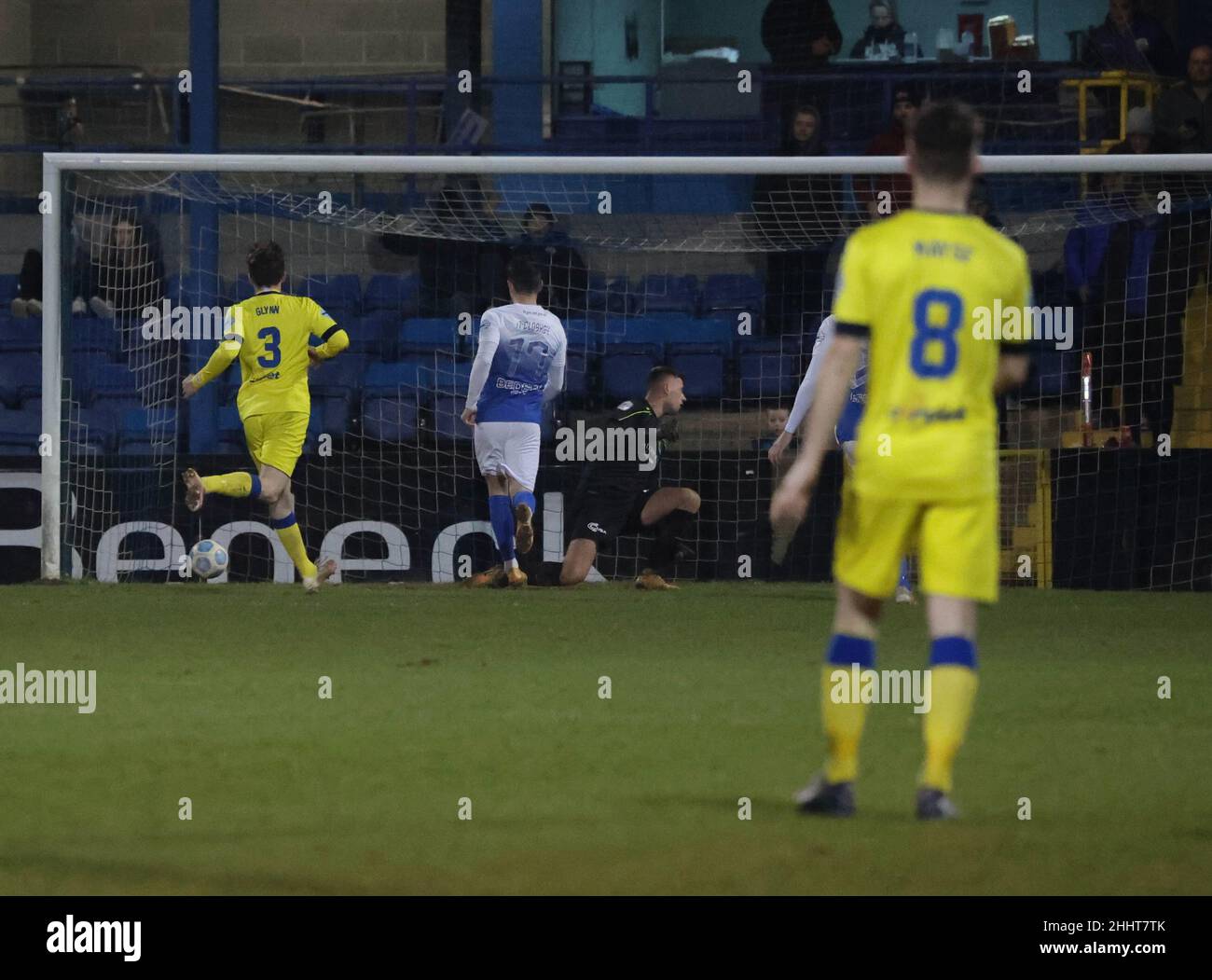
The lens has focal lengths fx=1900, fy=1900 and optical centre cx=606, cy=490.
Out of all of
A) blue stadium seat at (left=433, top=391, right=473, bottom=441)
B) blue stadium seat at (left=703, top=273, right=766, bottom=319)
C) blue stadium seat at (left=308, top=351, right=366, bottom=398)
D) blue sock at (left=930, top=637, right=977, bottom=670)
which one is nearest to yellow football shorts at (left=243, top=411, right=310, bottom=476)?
blue stadium seat at (left=433, top=391, right=473, bottom=441)

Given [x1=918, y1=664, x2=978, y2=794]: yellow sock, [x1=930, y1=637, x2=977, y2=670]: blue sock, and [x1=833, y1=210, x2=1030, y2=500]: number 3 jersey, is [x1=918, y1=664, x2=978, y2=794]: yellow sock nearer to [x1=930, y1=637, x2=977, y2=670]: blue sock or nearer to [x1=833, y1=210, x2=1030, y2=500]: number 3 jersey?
[x1=930, y1=637, x2=977, y2=670]: blue sock

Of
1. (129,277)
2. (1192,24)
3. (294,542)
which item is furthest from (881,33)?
(294,542)

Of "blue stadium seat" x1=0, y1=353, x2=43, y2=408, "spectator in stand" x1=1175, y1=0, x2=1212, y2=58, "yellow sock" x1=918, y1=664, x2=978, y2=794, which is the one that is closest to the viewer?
"yellow sock" x1=918, y1=664, x2=978, y2=794

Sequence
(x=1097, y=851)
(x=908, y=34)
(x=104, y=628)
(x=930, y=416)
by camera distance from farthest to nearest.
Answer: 1. (x=908, y=34)
2. (x=104, y=628)
3. (x=930, y=416)
4. (x=1097, y=851)

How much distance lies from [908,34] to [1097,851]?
14.9 meters

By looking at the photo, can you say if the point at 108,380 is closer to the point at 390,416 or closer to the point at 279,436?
the point at 390,416

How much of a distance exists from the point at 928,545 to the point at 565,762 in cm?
144

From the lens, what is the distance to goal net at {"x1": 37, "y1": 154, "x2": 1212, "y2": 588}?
12.3m

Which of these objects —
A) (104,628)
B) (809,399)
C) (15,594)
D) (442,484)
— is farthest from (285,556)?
(809,399)

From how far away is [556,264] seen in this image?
13734 millimetres

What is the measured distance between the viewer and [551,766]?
5445 mm

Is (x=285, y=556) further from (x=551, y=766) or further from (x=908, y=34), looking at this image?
(x=908, y=34)

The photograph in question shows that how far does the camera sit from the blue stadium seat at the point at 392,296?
14.2m

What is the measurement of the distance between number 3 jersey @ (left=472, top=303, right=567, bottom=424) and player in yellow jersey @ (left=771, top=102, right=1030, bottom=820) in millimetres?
6966
